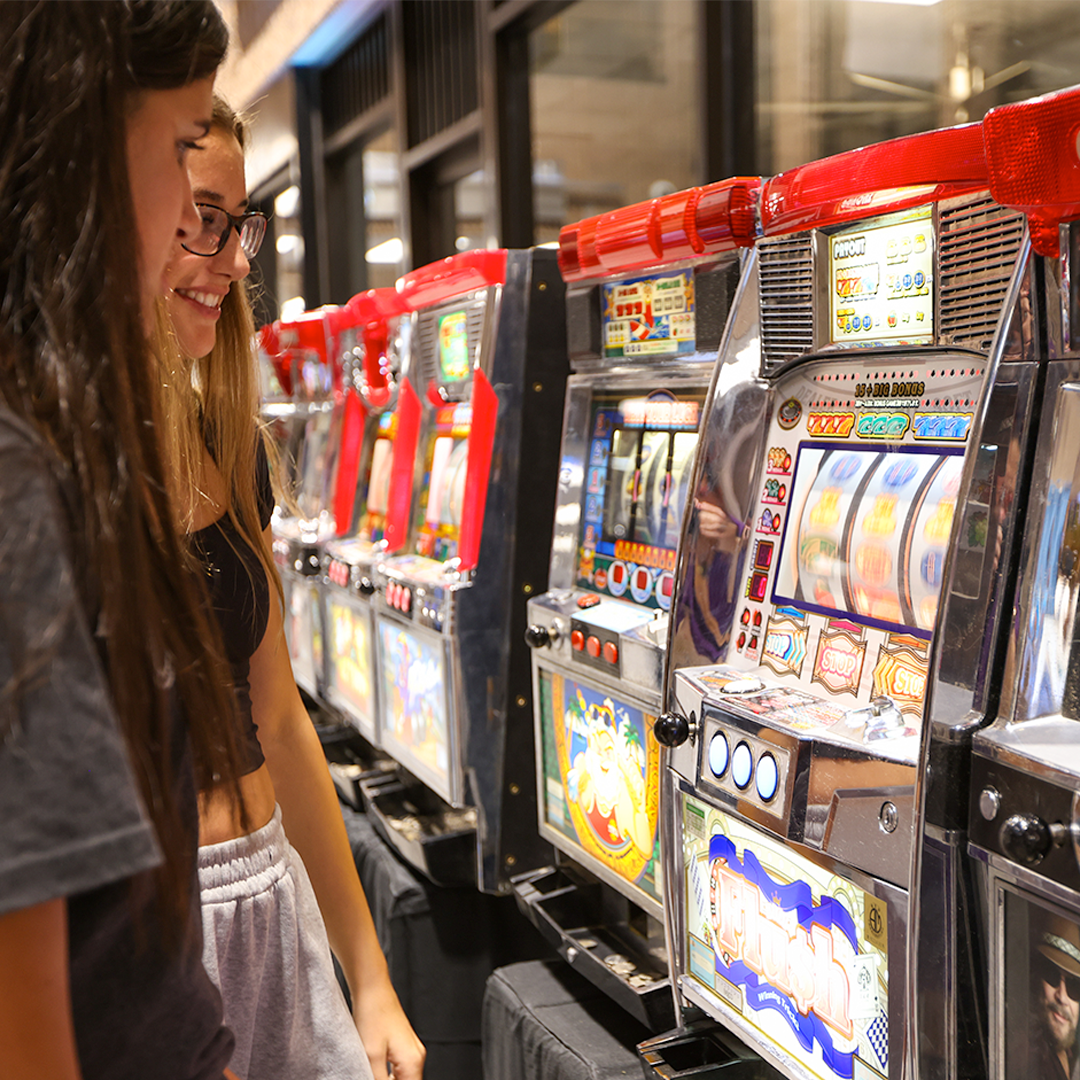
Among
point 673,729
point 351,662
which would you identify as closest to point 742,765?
point 673,729

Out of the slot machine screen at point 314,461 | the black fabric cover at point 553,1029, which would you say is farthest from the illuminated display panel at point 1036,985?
the slot machine screen at point 314,461

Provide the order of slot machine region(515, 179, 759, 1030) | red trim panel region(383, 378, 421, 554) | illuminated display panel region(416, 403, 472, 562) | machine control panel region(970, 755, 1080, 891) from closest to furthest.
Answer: machine control panel region(970, 755, 1080, 891)
slot machine region(515, 179, 759, 1030)
illuminated display panel region(416, 403, 472, 562)
red trim panel region(383, 378, 421, 554)

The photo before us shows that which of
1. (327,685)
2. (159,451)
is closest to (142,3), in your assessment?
(159,451)

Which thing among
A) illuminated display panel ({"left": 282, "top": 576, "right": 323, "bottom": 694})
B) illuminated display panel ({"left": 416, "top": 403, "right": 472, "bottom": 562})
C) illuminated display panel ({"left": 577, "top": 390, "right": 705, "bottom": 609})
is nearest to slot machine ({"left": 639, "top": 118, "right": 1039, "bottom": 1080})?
illuminated display panel ({"left": 577, "top": 390, "right": 705, "bottom": 609})

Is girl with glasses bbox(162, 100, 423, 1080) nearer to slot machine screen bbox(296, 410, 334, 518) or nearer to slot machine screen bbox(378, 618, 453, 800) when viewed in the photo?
slot machine screen bbox(378, 618, 453, 800)

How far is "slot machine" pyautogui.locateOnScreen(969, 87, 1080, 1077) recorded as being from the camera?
1.17 metres

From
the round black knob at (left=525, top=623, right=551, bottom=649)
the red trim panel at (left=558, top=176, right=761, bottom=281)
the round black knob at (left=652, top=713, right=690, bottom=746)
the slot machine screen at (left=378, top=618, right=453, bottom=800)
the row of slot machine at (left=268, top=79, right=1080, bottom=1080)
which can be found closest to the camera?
the row of slot machine at (left=268, top=79, right=1080, bottom=1080)

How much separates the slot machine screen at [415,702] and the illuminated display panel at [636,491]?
0.61 m

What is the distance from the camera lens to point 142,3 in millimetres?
679

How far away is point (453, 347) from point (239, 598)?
1823 mm

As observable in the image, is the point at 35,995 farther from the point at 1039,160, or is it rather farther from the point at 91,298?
the point at 1039,160

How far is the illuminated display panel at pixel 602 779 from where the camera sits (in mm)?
2174

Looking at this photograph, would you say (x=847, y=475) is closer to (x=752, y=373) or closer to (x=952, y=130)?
(x=752, y=373)

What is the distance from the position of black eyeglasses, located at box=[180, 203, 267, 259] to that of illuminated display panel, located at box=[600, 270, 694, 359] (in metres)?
0.79
